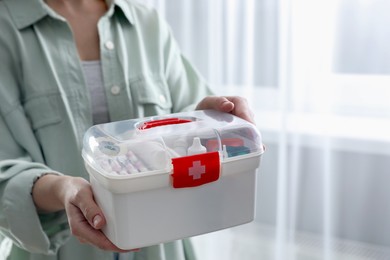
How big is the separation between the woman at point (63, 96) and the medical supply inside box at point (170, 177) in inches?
3.4

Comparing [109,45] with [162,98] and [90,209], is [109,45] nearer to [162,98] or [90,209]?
[162,98]

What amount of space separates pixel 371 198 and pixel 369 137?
14 centimetres

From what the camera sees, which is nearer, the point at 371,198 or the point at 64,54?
the point at 64,54

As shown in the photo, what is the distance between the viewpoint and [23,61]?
2.36ft

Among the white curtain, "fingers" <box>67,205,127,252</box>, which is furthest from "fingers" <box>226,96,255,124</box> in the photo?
the white curtain

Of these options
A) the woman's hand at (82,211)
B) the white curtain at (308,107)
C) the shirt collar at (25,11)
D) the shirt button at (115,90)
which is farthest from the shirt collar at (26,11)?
the white curtain at (308,107)

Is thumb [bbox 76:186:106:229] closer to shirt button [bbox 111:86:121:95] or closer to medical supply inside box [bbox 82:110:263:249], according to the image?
medical supply inside box [bbox 82:110:263:249]

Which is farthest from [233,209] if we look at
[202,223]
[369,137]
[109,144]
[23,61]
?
[369,137]

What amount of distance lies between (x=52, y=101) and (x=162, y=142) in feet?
0.82

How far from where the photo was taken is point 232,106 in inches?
26.2

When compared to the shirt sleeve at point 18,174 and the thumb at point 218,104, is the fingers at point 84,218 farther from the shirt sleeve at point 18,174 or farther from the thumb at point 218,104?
the thumb at point 218,104

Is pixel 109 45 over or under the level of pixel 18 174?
over

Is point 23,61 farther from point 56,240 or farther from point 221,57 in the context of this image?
point 221,57

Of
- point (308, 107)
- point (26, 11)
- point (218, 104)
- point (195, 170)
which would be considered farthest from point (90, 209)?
point (308, 107)
